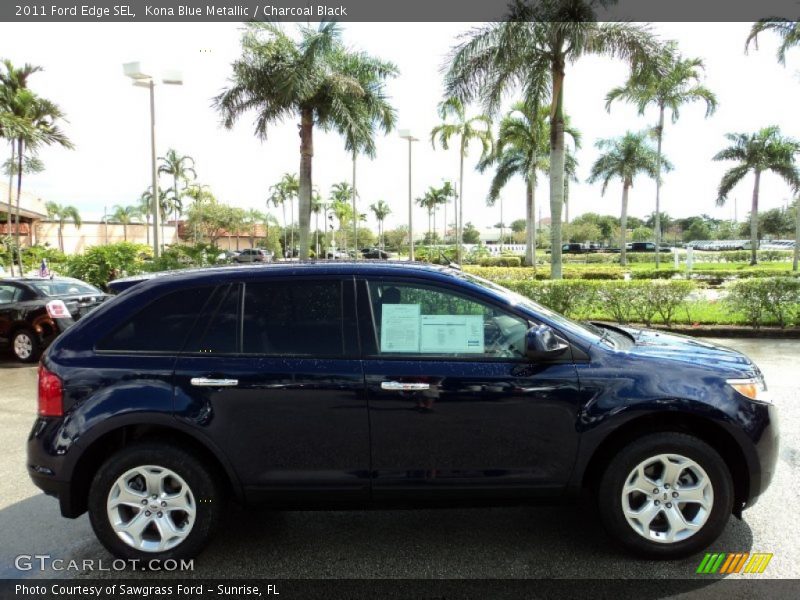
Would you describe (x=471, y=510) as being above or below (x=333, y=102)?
below

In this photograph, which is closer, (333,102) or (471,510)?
(471,510)

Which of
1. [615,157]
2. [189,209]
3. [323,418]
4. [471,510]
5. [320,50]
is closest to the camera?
[323,418]

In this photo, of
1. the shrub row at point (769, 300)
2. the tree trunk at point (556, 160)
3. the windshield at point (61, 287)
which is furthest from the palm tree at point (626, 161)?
the windshield at point (61, 287)

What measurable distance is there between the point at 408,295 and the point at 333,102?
1587cm

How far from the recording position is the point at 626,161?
136 feet

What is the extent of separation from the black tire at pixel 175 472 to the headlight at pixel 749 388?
2.99m

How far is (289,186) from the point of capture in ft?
209

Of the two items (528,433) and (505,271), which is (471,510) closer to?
(528,433)

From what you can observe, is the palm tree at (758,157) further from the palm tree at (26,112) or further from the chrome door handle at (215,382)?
the chrome door handle at (215,382)

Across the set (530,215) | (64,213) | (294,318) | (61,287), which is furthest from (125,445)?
(64,213)

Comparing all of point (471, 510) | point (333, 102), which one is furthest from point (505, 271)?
point (471, 510)

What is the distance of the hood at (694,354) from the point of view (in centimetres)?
334

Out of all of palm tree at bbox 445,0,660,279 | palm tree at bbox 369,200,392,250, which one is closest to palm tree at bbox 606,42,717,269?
palm tree at bbox 445,0,660,279

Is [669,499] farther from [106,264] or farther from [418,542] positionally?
[106,264]
